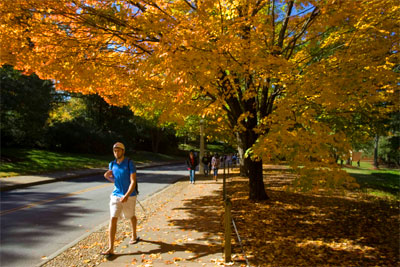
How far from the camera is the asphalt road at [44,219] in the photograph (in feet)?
15.5

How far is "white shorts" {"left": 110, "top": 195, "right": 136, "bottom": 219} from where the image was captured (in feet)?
14.8

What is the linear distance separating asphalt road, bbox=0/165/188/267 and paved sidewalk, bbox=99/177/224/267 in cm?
128

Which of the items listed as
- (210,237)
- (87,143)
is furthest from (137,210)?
(87,143)

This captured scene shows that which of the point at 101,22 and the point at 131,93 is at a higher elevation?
the point at 101,22

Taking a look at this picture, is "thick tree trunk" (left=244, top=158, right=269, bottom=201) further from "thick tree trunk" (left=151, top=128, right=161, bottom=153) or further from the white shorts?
"thick tree trunk" (left=151, top=128, right=161, bottom=153)

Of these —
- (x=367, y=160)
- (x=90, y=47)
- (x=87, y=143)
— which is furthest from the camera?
(x=367, y=160)

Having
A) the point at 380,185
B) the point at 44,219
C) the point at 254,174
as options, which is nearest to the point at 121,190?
the point at 44,219

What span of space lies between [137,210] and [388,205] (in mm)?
8317

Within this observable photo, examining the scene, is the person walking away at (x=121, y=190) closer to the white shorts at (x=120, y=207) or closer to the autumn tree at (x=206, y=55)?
the white shorts at (x=120, y=207)

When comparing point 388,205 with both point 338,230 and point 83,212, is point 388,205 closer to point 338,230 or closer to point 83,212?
point 338,230

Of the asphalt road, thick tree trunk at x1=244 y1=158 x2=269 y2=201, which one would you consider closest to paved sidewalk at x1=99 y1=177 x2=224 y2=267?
thick tree trunk at x1=244 y1=158 x2=269 y2=201

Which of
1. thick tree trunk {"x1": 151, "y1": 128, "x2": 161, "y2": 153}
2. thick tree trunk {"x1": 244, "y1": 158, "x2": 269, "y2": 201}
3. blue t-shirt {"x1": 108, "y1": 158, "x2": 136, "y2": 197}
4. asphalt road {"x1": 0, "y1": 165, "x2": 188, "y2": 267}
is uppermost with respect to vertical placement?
thick tree trunk {"x1": 151, "y1": 128, "x2": 161, "y2": 153}

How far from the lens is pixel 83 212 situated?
25.2 ft

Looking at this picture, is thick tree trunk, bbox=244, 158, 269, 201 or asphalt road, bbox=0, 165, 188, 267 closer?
asphalt road, bbox=0, 165, 188, 267
